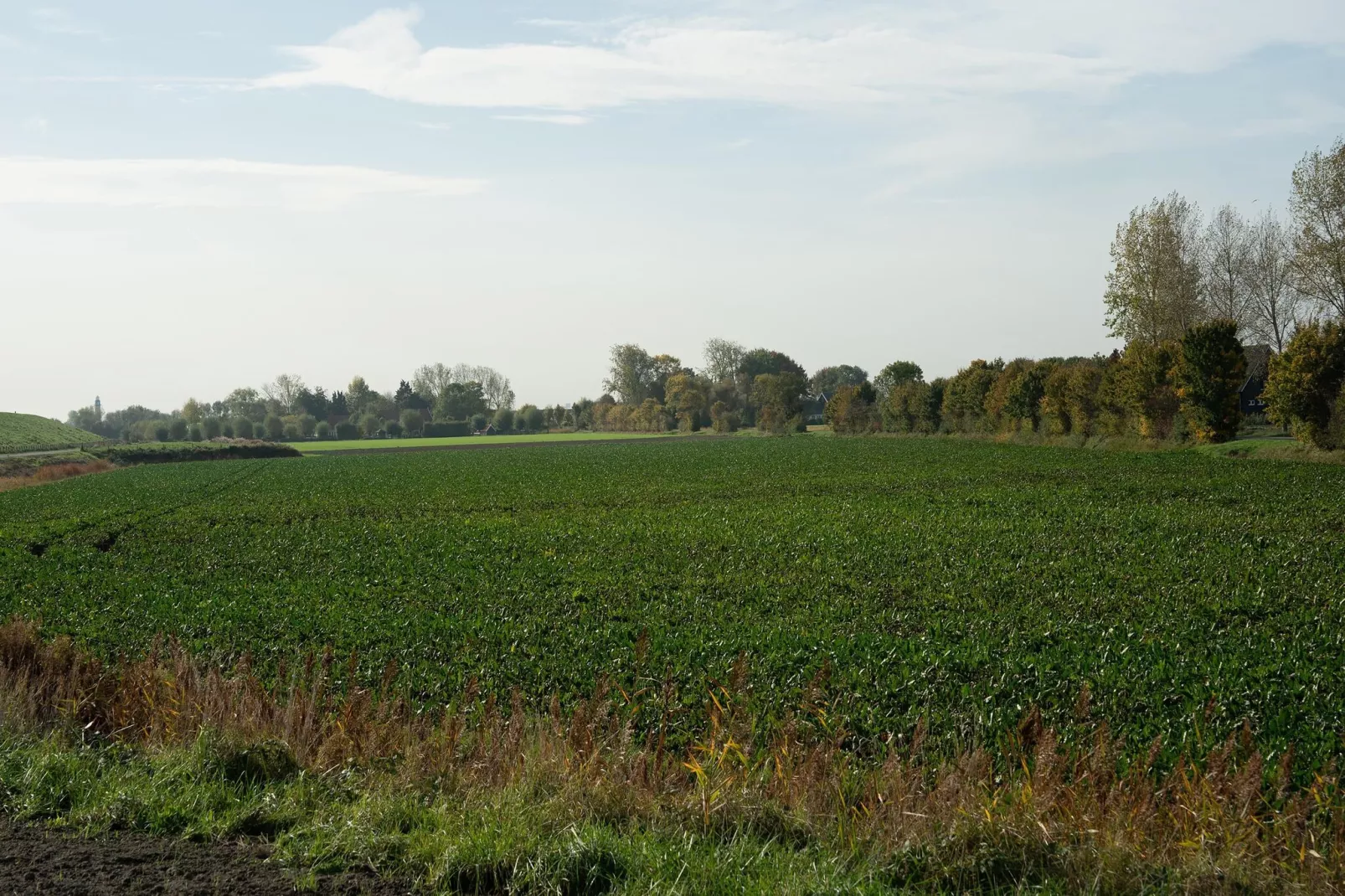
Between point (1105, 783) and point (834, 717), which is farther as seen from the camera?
point (834, 717)

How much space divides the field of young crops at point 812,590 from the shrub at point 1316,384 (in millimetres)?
4877

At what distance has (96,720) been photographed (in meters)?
10.2

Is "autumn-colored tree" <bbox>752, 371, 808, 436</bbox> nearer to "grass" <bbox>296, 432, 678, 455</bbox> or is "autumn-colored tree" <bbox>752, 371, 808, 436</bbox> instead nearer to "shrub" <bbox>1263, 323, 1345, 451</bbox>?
"grass" <bbox>296, 432, 678, 455</bbox>

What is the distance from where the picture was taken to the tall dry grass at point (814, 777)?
20.7 ft

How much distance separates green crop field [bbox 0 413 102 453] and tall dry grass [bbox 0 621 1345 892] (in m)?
90.3

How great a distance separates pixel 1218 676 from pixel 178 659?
10.9 metres

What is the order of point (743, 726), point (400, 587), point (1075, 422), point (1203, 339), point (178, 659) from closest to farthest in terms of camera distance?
point (743, 726) → point (178, 659) → point (400, 587) → point (1203, 339) → point (1075, 422)

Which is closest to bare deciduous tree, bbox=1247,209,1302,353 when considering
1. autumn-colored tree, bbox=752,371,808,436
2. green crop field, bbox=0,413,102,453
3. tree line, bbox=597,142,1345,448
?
tree line, bbox=597,142,1345,448

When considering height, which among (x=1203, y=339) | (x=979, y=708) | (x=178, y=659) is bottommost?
(x=979, y=708)

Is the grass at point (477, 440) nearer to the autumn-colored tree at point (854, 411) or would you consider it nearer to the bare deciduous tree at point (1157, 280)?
the autumn-colored tree at point (854, 411)

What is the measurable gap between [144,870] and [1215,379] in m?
48.8

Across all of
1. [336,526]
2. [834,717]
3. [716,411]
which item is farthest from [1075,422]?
[716,411]

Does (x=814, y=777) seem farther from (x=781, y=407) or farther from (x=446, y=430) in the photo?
(x=446, y=430)

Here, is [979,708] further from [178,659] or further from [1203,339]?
[1203,339]
